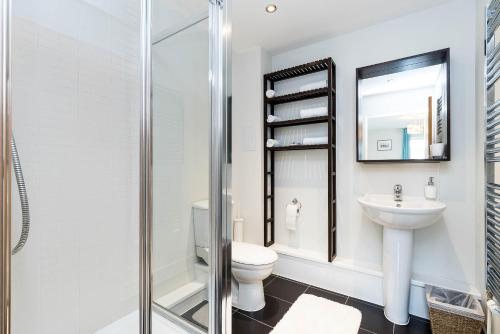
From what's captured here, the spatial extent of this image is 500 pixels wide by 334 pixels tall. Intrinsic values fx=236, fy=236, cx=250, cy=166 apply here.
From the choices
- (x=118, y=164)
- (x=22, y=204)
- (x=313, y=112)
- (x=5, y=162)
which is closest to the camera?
(x=5, y=162)

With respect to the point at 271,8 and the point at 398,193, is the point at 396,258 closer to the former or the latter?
the point at 398,193

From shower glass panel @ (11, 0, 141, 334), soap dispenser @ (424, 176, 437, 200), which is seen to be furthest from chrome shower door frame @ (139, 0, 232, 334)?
soap dispenser @ (424, 176, 437, 200)

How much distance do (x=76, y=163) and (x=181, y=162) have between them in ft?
1.76

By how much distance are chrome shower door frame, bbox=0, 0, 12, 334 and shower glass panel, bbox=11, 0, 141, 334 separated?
0.44 metres

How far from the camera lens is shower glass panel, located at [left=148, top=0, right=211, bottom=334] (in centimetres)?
127

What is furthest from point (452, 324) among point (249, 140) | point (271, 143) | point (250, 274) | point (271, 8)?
point (271, 8)

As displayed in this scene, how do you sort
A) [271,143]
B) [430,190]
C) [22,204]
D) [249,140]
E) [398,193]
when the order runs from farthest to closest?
[249,140] < [271,143] < [398,193] < [430,190] < [22,204]

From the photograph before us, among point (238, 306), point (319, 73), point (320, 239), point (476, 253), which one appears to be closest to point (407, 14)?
point (319, 73)

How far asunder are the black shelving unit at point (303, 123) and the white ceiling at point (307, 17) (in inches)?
11.3

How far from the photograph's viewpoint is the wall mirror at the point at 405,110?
1.75 meters

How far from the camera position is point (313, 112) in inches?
85.2

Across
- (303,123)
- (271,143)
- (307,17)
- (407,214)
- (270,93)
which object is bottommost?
(407,214)

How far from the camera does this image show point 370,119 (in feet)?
6.70

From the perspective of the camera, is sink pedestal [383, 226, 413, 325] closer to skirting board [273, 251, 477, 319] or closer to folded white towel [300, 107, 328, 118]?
skirting board [273, 251, 477, 319]
